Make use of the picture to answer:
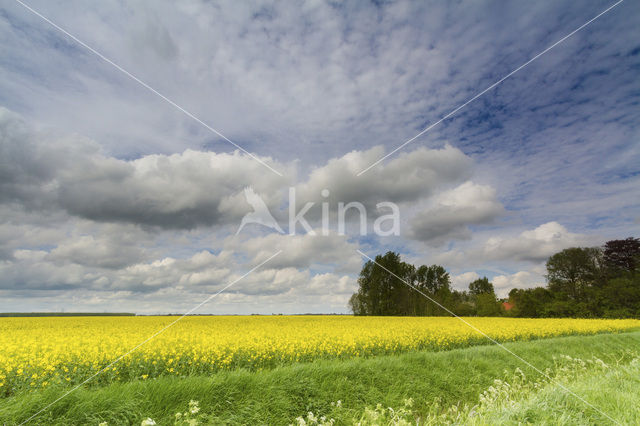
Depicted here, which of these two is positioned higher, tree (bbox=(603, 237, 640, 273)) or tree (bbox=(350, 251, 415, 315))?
tree (bbox=(603, 237, 640, 273))

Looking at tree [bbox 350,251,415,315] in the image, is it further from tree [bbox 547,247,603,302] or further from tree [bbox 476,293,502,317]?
tree [bbox 547,247,603,302]

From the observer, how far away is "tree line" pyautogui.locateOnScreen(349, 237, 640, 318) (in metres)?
43.1

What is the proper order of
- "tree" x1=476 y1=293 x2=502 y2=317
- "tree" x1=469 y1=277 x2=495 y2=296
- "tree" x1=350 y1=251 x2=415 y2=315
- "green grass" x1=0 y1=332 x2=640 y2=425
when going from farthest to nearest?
"tree" x1=469 y1=277 x2=495 y2=296
"tree" x1=350 y1=251 x2=415 y2=315
"tree" x1=476 y1=293 x2=502 y2=317
"green grass" x1=0 y1=332 x2=640 y2=425

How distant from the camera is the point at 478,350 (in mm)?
12352

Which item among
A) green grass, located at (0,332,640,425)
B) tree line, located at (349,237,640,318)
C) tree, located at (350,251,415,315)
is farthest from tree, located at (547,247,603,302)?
green grass, located at (0,332,640,425)

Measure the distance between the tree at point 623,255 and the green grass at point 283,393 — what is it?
52525 mm

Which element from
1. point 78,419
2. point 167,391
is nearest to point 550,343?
point 167,391

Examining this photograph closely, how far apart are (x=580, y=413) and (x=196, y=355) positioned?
8.25 meters

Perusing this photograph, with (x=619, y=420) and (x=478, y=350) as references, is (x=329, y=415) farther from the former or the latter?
(x=478, y=350)

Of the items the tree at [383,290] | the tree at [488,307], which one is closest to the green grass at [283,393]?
the tree at [383,290]

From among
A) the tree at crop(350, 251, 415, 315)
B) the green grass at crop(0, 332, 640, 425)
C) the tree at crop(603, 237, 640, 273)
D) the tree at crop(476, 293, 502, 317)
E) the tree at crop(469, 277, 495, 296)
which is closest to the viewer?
the green grass at crop(0, 332, 640, 425)

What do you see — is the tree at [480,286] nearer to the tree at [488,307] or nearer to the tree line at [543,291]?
the tree line at [543,291]

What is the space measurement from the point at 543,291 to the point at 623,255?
511 inches

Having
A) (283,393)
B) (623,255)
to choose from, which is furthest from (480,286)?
(283,393)
